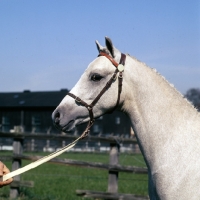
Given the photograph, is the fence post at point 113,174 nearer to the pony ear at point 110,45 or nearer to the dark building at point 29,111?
the pony ear at point 110,45

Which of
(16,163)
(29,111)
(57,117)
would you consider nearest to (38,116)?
(29,111)

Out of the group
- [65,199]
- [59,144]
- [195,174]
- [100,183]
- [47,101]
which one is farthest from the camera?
[47,101]

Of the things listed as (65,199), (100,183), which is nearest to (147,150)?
(65,199)

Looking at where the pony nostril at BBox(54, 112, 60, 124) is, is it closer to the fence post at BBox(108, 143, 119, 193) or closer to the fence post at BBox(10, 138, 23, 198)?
the fence post at BBox(108, 143, 119, 193)

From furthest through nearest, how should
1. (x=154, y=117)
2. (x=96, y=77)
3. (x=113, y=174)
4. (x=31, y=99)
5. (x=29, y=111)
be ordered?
1. (x=31, y=99)
2. (x=29, y=111)
3. (x=113, y=174)
4. (x=96, y=77)
5. (x=154, y=117)

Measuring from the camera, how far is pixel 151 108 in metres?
4.20

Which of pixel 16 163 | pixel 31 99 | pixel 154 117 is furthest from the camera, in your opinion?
pixel 31 99

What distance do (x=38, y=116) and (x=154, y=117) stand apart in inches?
2141

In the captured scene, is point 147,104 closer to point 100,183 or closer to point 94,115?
point 94,115

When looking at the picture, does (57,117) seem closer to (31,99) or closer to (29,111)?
(29,111)

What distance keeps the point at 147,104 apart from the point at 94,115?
50 centimetres

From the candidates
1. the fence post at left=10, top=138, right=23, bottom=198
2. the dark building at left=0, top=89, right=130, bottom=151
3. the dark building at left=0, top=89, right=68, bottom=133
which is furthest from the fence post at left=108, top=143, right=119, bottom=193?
the dark building at left=0, top=89, right=68, bottom=133

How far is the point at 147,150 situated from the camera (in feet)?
13.6

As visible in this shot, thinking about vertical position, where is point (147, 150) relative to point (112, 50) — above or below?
below
